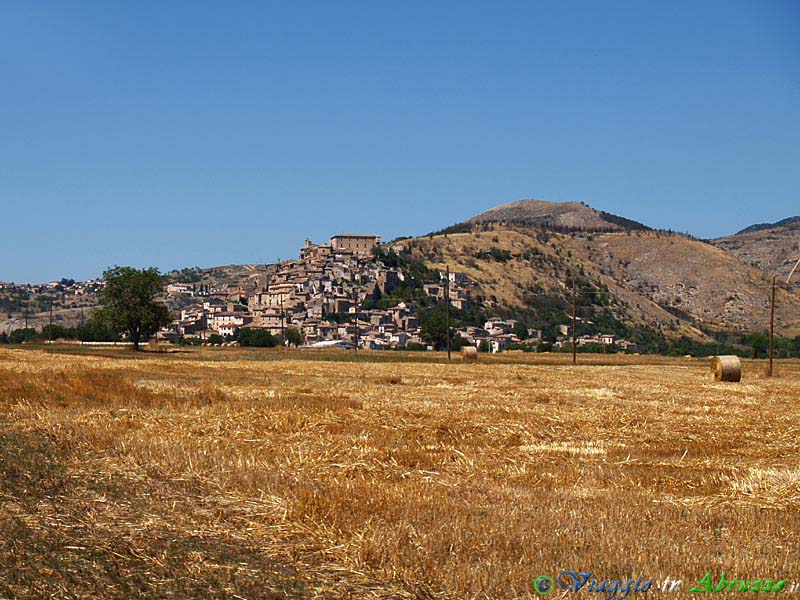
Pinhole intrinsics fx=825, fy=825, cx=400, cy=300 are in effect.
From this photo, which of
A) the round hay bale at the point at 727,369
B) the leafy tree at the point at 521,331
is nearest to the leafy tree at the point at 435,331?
the leafy tree at the point at 521,331

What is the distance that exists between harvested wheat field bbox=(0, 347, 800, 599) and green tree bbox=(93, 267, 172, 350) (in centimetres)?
7459

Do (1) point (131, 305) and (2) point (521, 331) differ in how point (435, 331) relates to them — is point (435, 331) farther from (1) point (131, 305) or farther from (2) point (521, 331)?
(2) point (521, 331)

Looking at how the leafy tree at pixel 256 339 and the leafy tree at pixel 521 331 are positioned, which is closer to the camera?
the leafy tree at pixel 256 339

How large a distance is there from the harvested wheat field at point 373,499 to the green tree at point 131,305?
245 ft

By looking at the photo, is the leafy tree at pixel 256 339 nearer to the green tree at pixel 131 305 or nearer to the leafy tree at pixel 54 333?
the leafy tree at pixel 54 333

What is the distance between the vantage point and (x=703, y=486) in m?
12.1

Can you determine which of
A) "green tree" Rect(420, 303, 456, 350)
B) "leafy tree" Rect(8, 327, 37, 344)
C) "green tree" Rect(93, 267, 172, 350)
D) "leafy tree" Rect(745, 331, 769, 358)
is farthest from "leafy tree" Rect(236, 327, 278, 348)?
"leafy tree" Rect(745, 331, 769, 358)

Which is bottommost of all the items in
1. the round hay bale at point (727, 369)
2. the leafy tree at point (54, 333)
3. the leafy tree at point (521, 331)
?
the round hay bale at point (727, 369)

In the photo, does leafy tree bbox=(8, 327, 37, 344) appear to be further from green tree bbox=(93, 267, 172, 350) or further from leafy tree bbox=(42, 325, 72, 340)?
green tree bbox=(93, 267, 172, 350)

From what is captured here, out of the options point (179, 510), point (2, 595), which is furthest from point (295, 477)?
point (2, 595)

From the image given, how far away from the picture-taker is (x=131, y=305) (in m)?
94.1

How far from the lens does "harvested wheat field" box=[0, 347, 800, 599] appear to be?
7547 millimetres

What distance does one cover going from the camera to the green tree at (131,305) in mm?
93438

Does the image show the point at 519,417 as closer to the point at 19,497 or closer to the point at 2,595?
the point at 19,497
